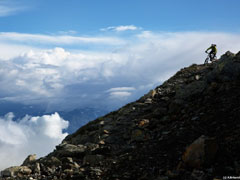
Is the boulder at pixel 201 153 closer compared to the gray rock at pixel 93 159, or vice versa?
the boulder at pixel 201 153

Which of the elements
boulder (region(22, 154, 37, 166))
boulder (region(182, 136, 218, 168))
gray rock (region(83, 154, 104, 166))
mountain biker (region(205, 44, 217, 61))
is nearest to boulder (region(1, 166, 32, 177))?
boulder (region(22, 154, 37, 166))

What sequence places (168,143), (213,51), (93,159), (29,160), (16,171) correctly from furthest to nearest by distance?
(213,51), (29,160), (16,171), (93,159), (168,143)

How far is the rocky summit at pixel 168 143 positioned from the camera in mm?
11633

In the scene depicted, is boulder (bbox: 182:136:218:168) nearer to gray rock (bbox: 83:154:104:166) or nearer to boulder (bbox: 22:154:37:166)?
gray rock (bbox: 83:154:104:166)

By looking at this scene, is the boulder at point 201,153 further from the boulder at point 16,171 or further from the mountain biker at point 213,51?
the mountain biker at point 213,51

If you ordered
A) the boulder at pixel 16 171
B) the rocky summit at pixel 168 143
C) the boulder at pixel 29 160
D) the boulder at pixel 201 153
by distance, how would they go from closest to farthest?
the boulder at pixel 201 153
the rocky summit at pixel 168 143
the boulder at pixel 16 171
the boulder at pixel 29 160

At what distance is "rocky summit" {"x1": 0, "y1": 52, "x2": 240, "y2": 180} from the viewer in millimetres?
11633

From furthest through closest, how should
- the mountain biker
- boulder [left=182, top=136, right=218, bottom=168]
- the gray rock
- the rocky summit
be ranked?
1. the mountain biker
2. the gray rock
3. the rocky summit
4. boulder [left=182, top=136, right=218, bottom=168]

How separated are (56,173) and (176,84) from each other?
1742 centimetres

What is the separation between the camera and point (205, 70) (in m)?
29.6

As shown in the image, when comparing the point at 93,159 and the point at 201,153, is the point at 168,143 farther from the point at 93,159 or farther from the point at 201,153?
the point at 93,159

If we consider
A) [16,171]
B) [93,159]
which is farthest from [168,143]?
[16,171]

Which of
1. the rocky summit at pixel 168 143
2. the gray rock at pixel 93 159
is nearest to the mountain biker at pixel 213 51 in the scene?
the rocky summit at pixel 168 143

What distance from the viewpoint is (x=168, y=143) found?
1545 centimetres
